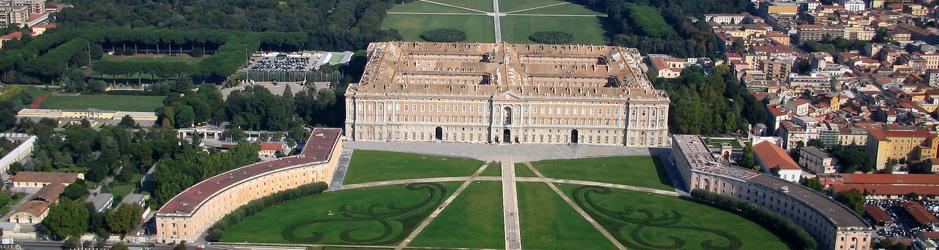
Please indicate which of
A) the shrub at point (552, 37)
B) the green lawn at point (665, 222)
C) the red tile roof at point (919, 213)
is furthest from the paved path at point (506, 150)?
the shrub at point (552, 37)

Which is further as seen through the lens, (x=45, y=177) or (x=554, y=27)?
(x=554, y=27)

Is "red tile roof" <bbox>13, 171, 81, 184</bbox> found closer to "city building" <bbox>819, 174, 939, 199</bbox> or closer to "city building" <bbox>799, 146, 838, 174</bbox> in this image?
"city building" <bbox>819, 174, 939, 199</bbox>

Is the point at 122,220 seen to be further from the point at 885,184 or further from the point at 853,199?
the point at 885,184

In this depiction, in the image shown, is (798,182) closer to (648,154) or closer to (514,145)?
(648,154)

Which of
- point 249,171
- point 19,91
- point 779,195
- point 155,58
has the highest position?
point 155,58

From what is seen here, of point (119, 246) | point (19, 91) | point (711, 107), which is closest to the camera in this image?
point (119, 246)

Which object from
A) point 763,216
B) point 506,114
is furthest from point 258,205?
point 763,216

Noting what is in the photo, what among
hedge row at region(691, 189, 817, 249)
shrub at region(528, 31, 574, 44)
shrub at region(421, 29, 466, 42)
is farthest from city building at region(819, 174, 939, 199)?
shrub at region(421, 29, 466, 42)

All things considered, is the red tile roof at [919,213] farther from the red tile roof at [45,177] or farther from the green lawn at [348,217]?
the red tile roof at [45,177]
